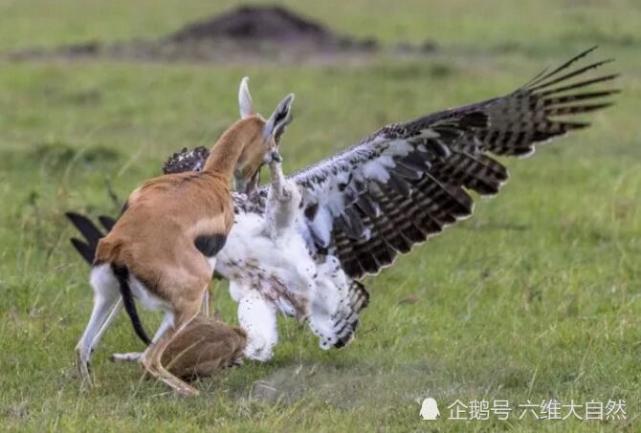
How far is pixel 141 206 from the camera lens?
587 cm

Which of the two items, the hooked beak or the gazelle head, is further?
the hooked beak

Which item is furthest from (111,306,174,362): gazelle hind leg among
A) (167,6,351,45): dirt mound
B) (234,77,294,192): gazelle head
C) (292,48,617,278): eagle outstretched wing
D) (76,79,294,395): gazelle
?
(167,6,351,45): dirt mound

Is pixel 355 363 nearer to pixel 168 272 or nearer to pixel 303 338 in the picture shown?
pixel 303 338

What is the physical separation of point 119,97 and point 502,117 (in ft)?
30.1

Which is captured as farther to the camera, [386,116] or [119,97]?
[119,97]

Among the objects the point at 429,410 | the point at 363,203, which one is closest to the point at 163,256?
the point at 429,410

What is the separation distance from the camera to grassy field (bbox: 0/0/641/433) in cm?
578

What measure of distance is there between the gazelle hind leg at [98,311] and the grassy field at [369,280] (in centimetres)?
14

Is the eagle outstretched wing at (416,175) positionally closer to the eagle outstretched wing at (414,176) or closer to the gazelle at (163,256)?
the eagle outstretched wing at (414,176)

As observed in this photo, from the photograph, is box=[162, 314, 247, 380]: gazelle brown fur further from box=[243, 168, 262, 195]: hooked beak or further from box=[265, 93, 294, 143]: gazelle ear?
box=[265, 93, 294, 143]: gazelle ear

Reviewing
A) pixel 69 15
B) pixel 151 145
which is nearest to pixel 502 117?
pixel 151 145

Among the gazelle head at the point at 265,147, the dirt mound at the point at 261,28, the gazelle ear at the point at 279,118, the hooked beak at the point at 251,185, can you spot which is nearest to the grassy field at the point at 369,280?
the hooked beak at the point at 251,185

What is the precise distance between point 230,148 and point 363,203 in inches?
36.1

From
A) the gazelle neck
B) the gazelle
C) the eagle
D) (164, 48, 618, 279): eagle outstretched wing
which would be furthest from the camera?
(164, 48, 618, 279): eagle outstretched wing
